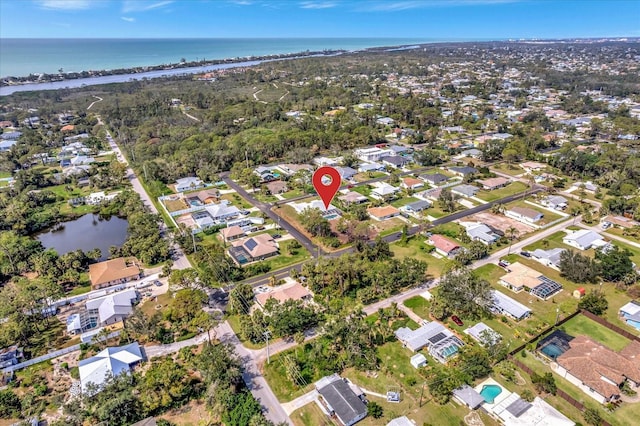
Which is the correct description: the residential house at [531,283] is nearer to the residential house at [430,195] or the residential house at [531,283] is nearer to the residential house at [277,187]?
the residential house at [430,195]

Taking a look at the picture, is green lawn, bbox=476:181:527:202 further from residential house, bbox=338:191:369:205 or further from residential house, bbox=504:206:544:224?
residential house, bbox=338:191:369:205

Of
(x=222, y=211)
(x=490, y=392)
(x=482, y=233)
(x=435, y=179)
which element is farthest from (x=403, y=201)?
(x=490, y=392)

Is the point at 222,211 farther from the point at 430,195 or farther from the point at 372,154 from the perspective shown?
the point at 372,154

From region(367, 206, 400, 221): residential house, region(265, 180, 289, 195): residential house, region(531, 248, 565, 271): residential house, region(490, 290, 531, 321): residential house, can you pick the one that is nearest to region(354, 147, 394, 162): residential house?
region(265, 180, 289, 195): residential house

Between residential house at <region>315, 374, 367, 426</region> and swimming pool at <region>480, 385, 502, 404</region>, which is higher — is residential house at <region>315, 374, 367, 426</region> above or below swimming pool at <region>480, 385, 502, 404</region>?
above

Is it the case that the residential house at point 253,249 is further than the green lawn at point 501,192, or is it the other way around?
the green lawn at point 501,192

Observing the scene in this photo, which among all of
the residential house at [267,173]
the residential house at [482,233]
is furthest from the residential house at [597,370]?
the residential house at [267,173]

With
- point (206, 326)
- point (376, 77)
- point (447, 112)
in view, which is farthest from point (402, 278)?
point (376, 77)
